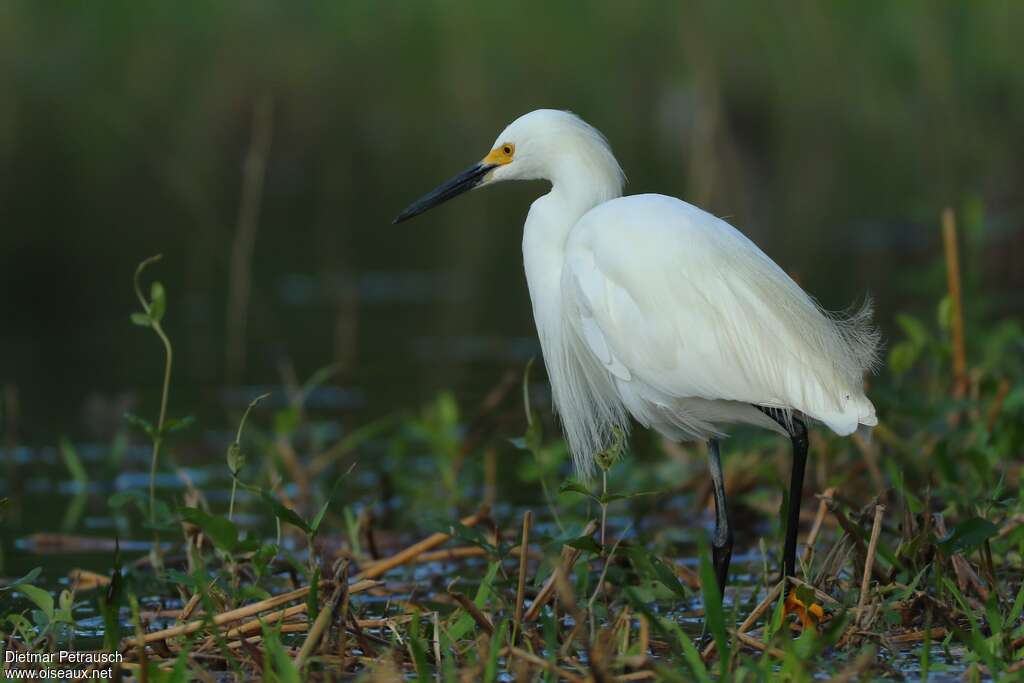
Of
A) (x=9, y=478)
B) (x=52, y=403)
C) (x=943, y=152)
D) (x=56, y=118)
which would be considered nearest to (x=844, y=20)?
(x=943, y=152)

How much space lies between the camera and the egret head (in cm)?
461

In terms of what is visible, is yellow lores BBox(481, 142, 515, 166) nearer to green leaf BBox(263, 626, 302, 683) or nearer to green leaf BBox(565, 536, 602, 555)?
green leaf BBox(565, 536, 602, 555)

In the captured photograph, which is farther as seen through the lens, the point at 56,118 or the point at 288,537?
the point at 56,118

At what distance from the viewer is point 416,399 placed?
26.5 ft

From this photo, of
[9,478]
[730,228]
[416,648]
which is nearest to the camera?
[416,648]

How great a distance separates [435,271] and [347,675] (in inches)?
338

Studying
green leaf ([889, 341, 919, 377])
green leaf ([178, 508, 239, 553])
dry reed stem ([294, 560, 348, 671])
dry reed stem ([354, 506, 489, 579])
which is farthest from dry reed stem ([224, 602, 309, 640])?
green leaf ([889, 341, 919, 377])

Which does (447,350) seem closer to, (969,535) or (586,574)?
(586,574)

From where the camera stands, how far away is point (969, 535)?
3844mm

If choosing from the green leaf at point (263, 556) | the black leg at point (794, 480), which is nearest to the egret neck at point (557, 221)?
the black leg at point (794, 480)

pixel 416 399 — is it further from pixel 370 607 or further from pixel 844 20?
pixel 844 20

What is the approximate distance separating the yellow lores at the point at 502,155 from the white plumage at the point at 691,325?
31 cm

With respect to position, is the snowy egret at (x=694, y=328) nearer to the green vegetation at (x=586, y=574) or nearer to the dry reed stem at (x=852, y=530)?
the dry reed stem at (x=852, y=530)

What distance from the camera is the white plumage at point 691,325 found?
4117 mm
